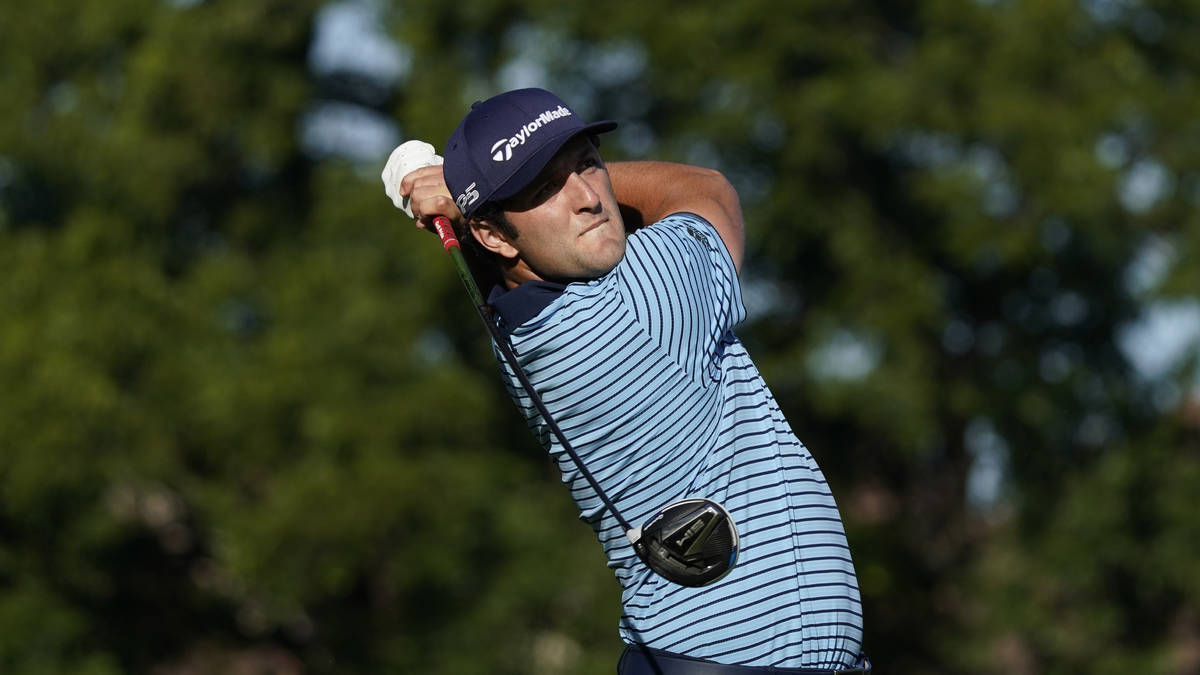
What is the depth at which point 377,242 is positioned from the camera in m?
14.6

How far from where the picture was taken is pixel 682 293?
3250 mm

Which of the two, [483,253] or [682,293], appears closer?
[682,293]

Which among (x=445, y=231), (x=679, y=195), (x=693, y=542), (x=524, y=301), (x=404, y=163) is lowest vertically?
(x=693, y=542)

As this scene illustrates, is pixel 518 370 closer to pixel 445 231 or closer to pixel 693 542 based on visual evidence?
pixel 445 231

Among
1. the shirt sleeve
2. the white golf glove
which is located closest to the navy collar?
the shirt sleeve

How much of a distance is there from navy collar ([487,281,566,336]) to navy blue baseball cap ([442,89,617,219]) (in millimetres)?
193

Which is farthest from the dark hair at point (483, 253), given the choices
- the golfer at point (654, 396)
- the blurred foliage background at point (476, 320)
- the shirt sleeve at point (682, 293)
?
the blurred foliage background at point (476, 320)

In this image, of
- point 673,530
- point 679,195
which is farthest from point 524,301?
point 679,195

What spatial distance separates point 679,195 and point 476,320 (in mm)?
11176

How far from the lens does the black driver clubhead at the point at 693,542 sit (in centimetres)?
315

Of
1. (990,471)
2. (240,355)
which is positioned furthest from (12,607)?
(990,471)

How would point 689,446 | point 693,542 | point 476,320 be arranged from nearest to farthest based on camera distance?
point 693,542
point 689,446
point 476,320

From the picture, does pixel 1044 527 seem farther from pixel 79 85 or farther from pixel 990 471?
pixel 79 85

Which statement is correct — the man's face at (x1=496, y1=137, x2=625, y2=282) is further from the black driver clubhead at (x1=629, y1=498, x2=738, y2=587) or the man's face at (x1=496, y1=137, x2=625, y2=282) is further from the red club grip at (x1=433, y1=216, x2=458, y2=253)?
the black driver clubhead at (x1=629, y1=498, x2=738, y2=587)
